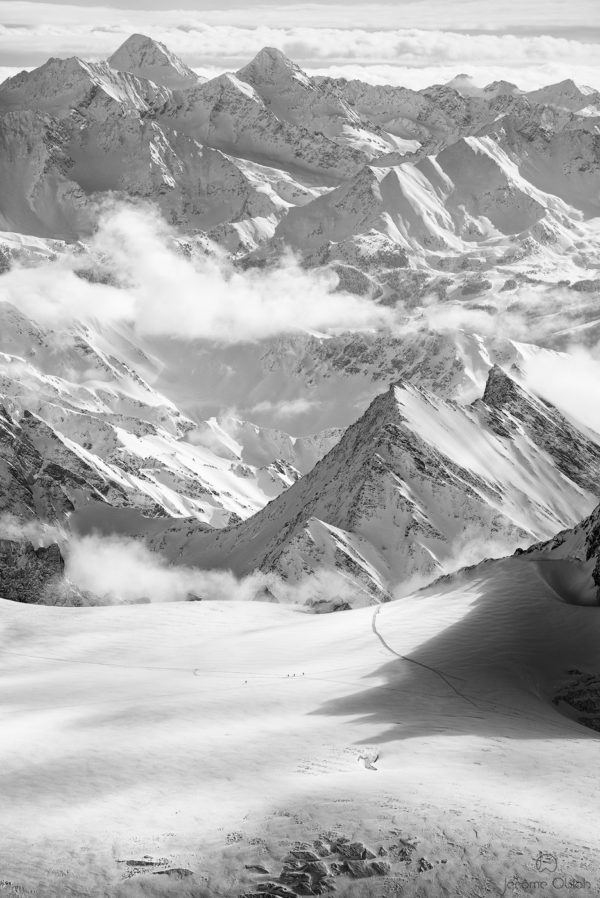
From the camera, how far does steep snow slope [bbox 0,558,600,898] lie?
91.4 feet

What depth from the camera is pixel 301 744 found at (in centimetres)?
3794

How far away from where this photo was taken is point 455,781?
3341 cm

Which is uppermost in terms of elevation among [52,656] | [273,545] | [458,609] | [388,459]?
[458,609]

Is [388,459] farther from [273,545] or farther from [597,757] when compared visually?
[597,757]

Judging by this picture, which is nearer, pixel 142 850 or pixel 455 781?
pixel 142 850

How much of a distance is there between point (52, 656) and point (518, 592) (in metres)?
21.2

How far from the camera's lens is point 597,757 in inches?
1487

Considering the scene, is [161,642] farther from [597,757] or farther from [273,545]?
[273,545]

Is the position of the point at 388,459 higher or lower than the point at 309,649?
lower

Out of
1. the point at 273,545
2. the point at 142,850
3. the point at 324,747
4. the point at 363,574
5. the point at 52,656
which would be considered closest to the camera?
the point at 142,850

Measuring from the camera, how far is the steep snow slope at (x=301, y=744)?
27.8 metres

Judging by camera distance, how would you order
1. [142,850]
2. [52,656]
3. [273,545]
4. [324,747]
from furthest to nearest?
[273,545], [52,656], [324,747], [142,850]

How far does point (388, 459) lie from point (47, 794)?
529 feet

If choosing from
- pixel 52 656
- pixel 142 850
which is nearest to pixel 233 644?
pixel 52 656
